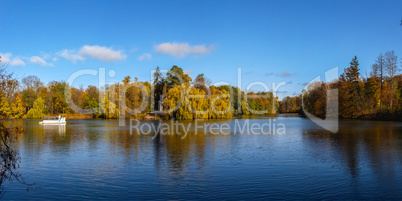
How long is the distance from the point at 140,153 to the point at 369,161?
11.0m

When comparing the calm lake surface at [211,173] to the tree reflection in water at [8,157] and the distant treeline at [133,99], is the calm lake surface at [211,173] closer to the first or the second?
the tree reflection in water at [8,157]

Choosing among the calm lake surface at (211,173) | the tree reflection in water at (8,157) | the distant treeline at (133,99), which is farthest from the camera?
the distant treeline at (133,99)

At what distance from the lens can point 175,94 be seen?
176ft

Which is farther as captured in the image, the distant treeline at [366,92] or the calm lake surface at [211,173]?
the distant treeline at [366,92]

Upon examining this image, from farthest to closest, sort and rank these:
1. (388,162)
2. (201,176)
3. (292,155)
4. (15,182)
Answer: (292,155) → (388,162) → (201,176) → (15,182)

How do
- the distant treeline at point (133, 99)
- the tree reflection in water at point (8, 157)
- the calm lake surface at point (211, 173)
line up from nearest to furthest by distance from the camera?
the tree reflection in water at point (8, 157) < the calm lake surface at point (211, 173) < the distant treeline at point (133, 99)

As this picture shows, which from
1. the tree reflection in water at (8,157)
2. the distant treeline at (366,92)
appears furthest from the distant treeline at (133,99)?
the tree reflection in water at (8,157)

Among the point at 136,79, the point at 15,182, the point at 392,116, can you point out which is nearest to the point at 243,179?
the point at 15,182

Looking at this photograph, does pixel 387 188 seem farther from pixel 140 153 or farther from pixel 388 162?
pixel 140 153

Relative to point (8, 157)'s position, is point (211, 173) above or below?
below

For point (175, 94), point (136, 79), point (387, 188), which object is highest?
point (136, 79)

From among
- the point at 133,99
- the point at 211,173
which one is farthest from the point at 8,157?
the point at 133,99

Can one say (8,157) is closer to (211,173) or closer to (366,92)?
(211,173)

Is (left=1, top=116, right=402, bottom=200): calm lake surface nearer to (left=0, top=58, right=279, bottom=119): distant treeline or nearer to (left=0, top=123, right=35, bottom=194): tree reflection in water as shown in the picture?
(left=0, top=123, right=35, bottom=194): tree reflection in water
